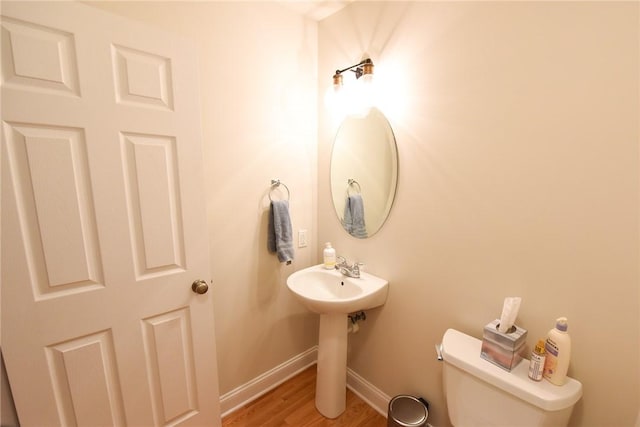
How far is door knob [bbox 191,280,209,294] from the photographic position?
3.98ft

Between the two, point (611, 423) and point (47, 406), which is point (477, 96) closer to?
point (611, 423)

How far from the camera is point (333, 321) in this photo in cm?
149

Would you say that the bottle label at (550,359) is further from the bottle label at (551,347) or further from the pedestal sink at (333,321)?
the pedestal sink at (333,321)

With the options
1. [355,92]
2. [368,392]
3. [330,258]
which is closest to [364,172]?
[355,92]

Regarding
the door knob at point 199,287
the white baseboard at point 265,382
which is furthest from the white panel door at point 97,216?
the white baseboard at point 265,382

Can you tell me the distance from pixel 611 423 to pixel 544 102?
111 centimetres

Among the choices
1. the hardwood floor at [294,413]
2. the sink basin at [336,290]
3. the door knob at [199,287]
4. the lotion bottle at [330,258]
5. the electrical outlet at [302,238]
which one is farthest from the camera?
the electrical outlet at [302,238]

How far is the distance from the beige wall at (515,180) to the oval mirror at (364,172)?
0.08m

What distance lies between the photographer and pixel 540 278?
0.97 m

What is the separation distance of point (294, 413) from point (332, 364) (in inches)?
16.6

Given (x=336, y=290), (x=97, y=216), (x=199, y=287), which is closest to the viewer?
(x=97, y=216)

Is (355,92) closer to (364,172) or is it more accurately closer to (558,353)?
(364,172)

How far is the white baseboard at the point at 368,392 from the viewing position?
62.3 inches

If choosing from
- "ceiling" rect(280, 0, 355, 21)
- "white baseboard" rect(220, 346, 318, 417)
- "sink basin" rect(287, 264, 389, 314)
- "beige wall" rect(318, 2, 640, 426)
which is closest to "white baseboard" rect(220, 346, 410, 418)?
"white baseboard" rect(220, 346, 318, 417)
